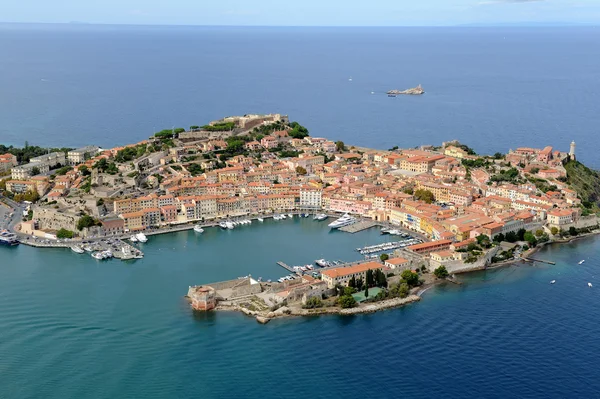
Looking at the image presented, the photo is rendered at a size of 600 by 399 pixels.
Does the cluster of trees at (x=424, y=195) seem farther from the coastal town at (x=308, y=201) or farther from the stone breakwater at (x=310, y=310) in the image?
the stone breakwater at (x=310, y=310)

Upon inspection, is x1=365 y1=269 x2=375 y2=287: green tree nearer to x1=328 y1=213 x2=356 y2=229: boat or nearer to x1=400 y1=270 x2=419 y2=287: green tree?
x1=400 y1=270 x2=419 y2=287: green tree

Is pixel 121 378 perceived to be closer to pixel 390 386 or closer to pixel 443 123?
pixel 390 386

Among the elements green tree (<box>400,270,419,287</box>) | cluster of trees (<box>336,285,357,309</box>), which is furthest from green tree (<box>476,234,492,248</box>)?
cluster of trees (<box>336,285,357,309</box>)

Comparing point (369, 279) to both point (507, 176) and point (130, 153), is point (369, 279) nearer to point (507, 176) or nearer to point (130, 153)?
point (507, 176)

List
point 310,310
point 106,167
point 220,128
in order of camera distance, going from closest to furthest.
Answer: point 310,310 → point 106,167 → point 220,128

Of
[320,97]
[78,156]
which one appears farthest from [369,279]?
[320,97]

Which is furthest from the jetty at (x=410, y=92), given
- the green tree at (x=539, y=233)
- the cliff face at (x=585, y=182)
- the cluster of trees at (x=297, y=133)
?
the green tree at (x=539, y=233)
